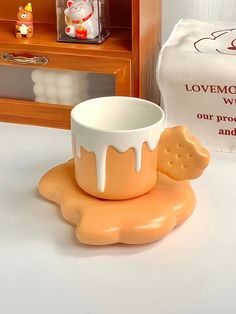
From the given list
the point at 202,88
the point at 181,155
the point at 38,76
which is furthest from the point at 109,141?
the point at 38,76

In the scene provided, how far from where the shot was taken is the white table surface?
1.61 ft

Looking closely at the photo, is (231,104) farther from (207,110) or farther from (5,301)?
(5,301)

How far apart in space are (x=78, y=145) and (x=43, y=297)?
17cm

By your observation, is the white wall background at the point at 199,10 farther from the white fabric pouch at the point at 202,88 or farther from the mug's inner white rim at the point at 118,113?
the mug's inner white rim at the point at 118,113

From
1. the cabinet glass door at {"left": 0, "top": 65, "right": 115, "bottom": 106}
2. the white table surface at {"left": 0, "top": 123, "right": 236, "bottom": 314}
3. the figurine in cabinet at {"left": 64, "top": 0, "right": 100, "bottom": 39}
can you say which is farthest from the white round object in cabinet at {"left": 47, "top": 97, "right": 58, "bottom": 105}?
the white table surface at {"left": 0, "top": 123, "right": 236, "bottom": 314}

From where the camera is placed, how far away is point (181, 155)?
1.99 ft

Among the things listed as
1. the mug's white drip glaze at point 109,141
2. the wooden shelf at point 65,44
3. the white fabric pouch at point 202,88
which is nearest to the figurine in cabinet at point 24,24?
the wooden shelf at point 65,44

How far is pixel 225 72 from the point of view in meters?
0.74

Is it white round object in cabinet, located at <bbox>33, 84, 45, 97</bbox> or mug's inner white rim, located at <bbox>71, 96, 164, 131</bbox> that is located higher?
mug's inner white rim, located at <bbox>71, 96, 164, 131</bbox>

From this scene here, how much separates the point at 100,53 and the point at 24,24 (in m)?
0.14

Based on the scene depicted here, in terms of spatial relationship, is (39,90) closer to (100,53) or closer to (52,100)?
(52,100)

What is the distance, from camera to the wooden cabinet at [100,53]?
31.9 inches

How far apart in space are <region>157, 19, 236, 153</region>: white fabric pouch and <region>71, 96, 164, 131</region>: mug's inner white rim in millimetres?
135

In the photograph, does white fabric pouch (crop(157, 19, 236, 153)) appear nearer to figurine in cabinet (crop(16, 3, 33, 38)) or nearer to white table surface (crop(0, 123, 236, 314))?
white table surface (crop(0, 123, 236, 314))
